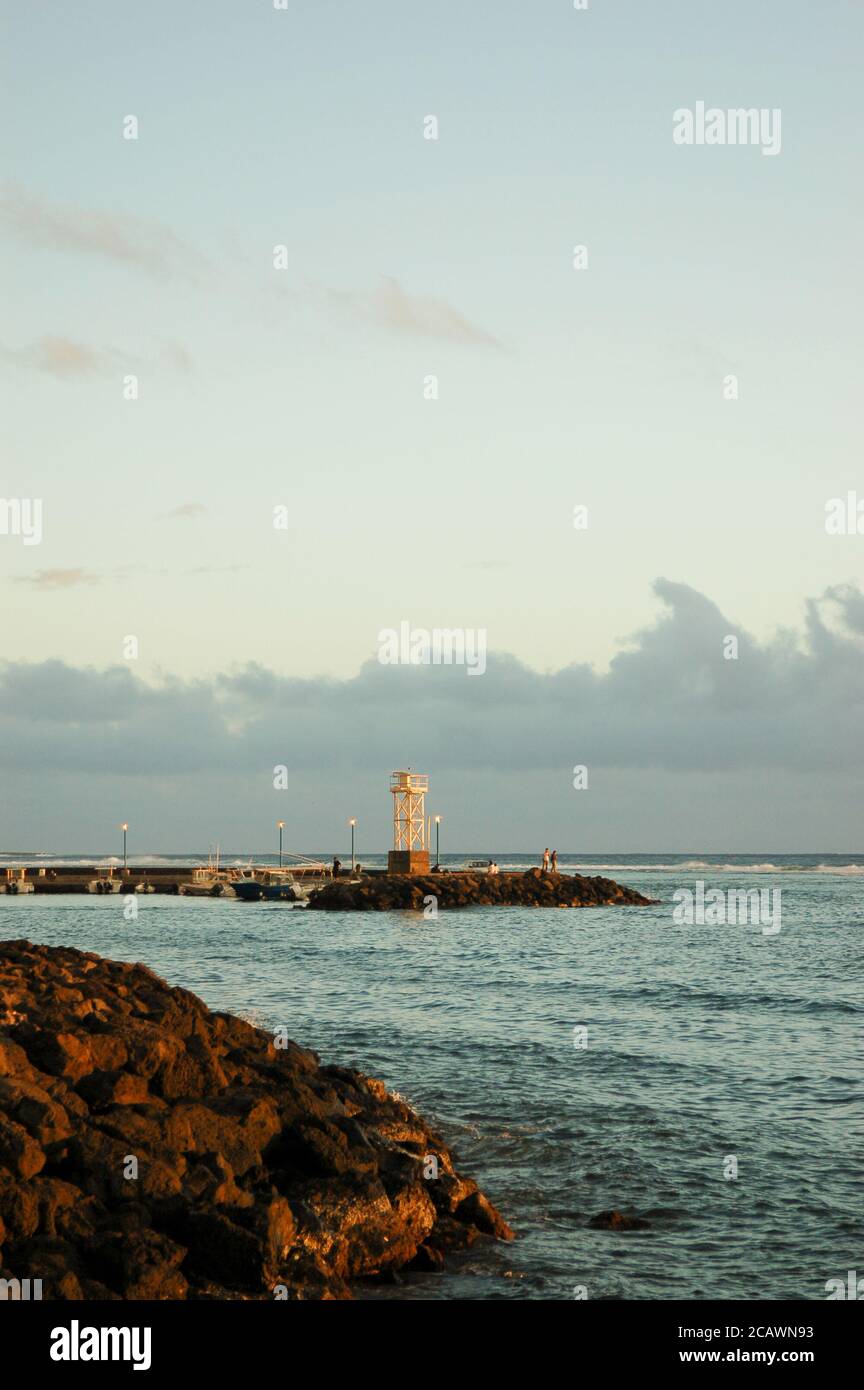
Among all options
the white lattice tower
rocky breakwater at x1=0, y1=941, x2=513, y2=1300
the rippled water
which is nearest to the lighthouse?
the white lattice tower

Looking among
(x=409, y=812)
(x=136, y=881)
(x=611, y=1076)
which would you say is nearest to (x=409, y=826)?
(x=409, y=812)

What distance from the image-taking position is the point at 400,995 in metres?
32.6

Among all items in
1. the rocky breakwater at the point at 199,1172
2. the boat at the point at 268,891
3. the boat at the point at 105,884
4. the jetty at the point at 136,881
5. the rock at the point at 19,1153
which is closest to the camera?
the rocky breakwater at the point at 199,1172

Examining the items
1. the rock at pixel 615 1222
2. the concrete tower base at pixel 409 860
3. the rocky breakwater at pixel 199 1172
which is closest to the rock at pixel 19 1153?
the rocky breakwater at pixel 199 1172

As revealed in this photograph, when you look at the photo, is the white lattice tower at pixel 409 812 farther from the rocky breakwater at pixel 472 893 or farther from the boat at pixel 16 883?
the boat at pixel 16 883

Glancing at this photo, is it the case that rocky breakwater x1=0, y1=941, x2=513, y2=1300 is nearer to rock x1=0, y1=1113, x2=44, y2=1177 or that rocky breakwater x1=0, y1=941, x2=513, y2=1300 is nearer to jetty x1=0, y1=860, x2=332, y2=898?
rock x1=0, y1=1113, x2=44, y2=1177

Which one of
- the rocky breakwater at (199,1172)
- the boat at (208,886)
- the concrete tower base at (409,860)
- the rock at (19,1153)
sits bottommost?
the boat at (208,886)

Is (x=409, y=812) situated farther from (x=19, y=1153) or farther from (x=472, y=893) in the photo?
(x=19, y=1153)

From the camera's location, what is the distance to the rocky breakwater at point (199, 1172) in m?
9.65

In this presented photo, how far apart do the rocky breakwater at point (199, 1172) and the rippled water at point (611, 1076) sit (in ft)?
2.40

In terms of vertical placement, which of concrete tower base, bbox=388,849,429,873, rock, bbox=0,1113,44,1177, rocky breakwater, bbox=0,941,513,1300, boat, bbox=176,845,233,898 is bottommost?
boat, bbox=176,845,233,898

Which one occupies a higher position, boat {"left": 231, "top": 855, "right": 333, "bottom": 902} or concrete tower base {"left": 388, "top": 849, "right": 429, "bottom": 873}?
concrete tower base {"left": 388, "top": 849, "right": 429, "bottom": 873}

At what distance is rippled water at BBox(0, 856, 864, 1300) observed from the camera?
1253 cm

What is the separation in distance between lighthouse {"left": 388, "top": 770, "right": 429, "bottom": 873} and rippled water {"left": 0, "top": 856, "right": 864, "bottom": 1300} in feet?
78.2
